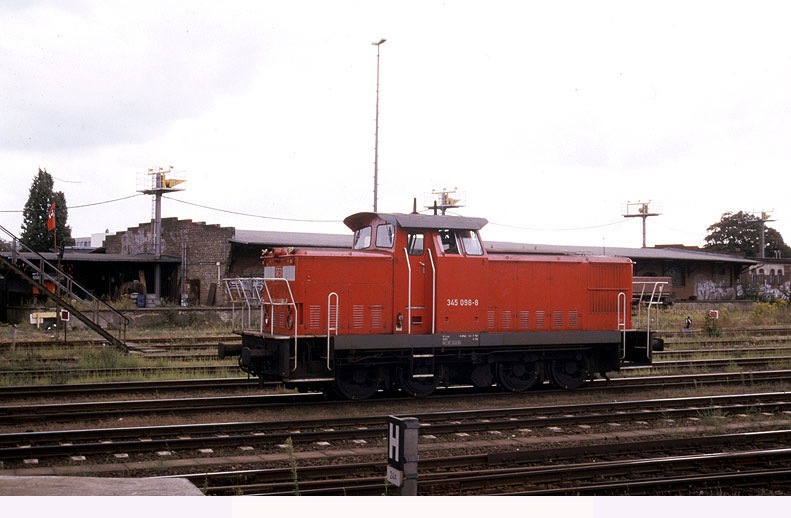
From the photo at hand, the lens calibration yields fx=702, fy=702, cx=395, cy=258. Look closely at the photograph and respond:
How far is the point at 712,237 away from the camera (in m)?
79.8

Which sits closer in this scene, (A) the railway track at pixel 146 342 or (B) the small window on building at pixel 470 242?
(B) the small window on building at pixel 470 242

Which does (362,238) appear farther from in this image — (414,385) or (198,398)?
(198,398)

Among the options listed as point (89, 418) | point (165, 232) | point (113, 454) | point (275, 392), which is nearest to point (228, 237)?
point (165, 232)

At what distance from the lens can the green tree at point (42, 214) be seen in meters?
51.2

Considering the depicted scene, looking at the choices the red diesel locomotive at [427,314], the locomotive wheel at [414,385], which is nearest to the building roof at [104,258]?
the red diesel locomotive at [427,314]

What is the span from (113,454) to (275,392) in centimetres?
496

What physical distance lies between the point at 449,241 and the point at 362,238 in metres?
1.74

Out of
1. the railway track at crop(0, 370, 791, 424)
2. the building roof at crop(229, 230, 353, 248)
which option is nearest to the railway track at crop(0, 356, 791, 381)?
the railway track at crop(0, 370, 791, 424)

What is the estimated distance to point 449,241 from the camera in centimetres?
1266

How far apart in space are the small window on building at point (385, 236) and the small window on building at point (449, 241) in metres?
0.90

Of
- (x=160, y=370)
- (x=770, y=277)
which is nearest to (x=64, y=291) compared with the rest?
(x=160, y=370)

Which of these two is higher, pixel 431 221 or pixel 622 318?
pixel 431 221

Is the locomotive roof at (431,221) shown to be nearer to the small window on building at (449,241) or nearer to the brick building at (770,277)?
the small window on building at (449,241)

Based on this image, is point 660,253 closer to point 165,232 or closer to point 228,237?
point 228,237
